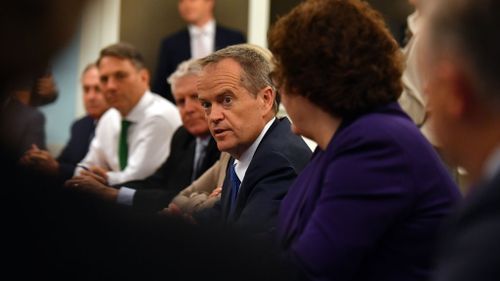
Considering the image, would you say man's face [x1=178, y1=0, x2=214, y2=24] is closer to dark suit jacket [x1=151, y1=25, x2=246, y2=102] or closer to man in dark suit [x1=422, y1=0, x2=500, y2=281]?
dark suit jacket [x1=151, y1=25, x2=246, y2=102]

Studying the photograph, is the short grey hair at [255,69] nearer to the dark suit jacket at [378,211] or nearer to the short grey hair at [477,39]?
the dark suit jacket at [378,211]

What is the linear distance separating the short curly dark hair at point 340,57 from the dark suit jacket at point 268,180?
2.08ft

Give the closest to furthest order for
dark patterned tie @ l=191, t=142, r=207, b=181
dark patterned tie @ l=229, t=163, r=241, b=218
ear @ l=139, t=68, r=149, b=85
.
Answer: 1. dark patterned tie @ l=229, t=163, r=241, b=218
2. dark patterned tie @ l=191, t=142, r=207, b=181
3. ear @ l=139, t=68, r=149, b=85

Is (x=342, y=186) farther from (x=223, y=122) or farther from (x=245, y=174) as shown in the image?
(x=223, y=122)

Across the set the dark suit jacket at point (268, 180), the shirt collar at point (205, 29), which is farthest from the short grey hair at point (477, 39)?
the shirt collar at point (205, 29)

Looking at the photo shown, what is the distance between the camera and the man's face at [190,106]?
5.22 meters

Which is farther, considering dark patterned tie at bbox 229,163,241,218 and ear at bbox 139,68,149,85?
ear at bbox 139,68,149,85

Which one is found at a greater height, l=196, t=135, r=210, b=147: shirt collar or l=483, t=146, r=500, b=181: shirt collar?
l=483, t=146, r=500, b=181: shirt collar

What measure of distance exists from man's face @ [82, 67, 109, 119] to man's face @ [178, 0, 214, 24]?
0.89 meters

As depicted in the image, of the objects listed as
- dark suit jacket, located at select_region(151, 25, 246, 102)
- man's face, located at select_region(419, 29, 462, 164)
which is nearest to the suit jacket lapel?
man's face, located at select_region(419, 29, 462, 164)

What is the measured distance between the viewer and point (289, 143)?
11.5ft

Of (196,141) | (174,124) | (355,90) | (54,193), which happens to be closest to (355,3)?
(355,90)

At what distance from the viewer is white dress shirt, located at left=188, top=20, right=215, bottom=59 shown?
26.6ft

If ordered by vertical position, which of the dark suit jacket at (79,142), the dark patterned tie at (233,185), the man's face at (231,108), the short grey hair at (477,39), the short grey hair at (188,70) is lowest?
the dark suit jacket at (79,142)
